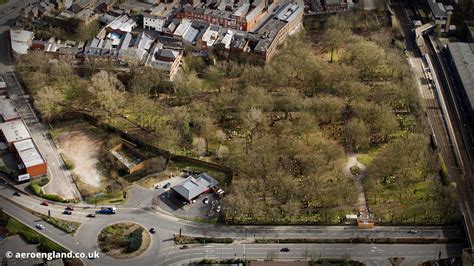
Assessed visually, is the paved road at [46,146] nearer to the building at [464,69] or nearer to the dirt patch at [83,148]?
the dirt patch at [83,148]

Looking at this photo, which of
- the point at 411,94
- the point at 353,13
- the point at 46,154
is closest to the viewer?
the point at 46,154

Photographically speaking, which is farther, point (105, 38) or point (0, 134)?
point (105, 38)

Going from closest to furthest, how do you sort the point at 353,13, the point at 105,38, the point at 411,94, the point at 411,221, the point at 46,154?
the point at 411,221
the point at 46,154
the point at 411,94
the point at 105,38
the point at 353,13

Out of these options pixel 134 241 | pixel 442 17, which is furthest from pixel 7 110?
pixel 442 17

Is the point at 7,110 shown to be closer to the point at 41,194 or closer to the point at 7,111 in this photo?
the point at 7,111

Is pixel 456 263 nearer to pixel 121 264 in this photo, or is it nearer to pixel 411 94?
pixel 411 94

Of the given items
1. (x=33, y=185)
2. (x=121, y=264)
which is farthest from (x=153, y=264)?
(x=33, y=185)

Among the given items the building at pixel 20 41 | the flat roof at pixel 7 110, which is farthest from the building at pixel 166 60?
the building at pixel 20 41
